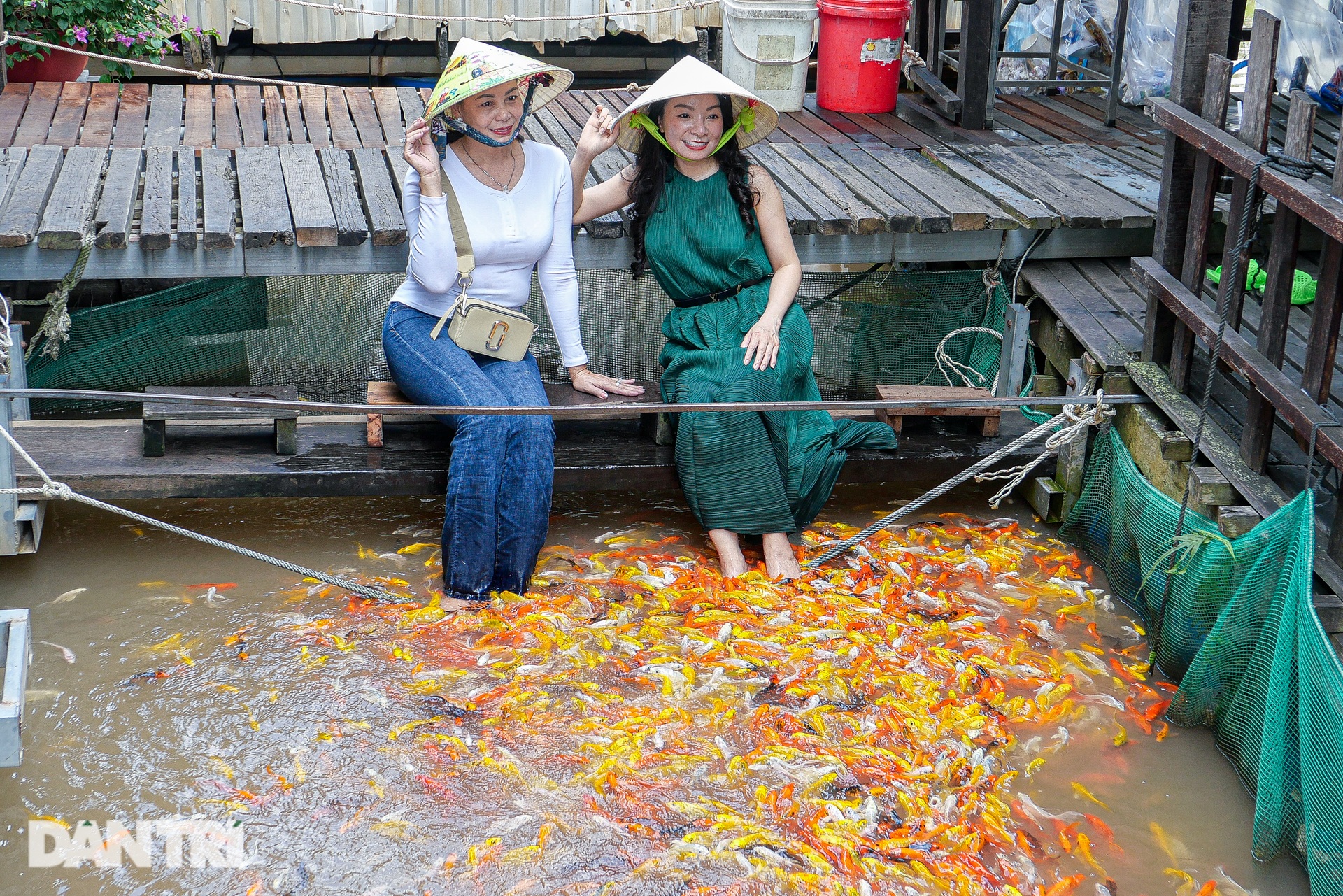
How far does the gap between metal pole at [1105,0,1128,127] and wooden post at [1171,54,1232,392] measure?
116 inches

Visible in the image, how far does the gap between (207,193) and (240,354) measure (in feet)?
3.39

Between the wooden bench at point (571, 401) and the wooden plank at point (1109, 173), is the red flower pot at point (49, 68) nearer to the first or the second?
the wooden bench at point (571, 401)

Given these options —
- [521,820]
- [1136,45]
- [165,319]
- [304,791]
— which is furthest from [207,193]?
[1136,45]

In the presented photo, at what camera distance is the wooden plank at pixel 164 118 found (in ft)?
20.3

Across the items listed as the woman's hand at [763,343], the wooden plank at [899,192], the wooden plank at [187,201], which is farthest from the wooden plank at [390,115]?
the woman's hand at [763,343]

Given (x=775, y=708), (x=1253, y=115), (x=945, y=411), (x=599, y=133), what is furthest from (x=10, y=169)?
(x=1253, y=115)

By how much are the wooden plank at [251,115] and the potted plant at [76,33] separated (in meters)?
0.94

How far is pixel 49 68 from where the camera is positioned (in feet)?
25.4

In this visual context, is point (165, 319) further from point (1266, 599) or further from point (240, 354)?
point (1266, 599)

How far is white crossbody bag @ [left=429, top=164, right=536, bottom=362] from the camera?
4465mm

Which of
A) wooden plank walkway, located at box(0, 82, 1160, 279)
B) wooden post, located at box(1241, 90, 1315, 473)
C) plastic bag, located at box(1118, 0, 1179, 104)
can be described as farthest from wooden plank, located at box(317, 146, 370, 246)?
plastic bag, located at box(1118, 0, 1179, 104)

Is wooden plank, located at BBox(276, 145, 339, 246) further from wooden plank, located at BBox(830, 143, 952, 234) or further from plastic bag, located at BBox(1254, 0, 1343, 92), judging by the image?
plastic bag, located at BBox(1254, 0, 1343, 92)

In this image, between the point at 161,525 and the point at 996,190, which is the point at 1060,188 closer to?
the point at 996,190

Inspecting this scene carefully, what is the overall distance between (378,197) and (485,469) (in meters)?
1.65
